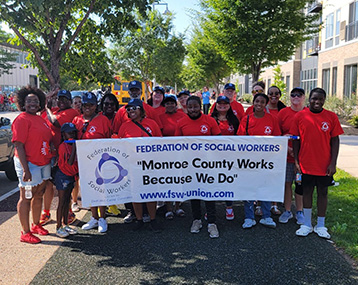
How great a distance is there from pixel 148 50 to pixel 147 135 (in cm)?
1965

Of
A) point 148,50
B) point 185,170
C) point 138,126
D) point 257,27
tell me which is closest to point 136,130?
point 138,126

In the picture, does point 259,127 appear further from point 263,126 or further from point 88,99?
point 88,99

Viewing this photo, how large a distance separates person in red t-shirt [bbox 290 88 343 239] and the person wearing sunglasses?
Result: 8.54 ft

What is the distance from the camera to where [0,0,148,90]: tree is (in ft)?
24.3

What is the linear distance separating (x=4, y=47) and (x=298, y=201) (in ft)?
185

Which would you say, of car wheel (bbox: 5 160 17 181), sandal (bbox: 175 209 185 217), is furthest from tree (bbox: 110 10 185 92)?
sandal (bbox: 175 209 185 217)

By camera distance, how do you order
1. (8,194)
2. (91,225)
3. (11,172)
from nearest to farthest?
(91,225), (8,194), (11,172)

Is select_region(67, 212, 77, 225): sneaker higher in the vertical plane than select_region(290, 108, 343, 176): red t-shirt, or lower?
lower

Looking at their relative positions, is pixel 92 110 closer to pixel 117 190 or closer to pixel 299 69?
pixel 117 190

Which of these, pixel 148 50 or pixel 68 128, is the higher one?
pixel 148 50

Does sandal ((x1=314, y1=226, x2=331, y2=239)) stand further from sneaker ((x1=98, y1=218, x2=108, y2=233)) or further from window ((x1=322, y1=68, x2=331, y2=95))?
window ((x1=322, y1=68, x2=331, y2=95))

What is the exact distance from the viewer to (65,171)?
5117 mm

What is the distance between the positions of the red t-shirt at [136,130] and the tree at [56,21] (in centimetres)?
314

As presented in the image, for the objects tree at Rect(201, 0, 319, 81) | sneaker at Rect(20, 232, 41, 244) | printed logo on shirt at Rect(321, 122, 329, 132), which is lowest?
sneaker at Rect(20, 232, 41, 244)
